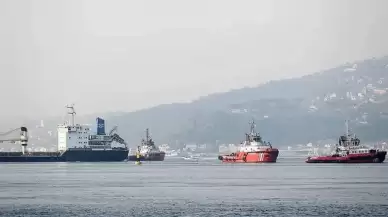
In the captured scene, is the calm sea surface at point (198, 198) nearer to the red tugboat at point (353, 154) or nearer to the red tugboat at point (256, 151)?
the red tugboat at point (353, 154)

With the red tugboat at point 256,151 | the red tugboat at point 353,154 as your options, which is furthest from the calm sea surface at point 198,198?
the red tugboat at point 256,151

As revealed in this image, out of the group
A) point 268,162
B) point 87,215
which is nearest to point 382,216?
point 87,215

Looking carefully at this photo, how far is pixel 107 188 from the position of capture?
96.6m

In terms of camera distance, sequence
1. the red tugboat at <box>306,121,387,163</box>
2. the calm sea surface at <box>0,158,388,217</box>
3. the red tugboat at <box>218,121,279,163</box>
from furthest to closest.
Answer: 1. the red tugboat at <box>218,121,279,163</box>
2. the red tugboat at <box>306,121,387,163</box>
3. the calm sea surface at <box>0,158,388,217</box>

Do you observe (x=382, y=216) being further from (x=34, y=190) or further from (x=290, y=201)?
(x=34, y=190)

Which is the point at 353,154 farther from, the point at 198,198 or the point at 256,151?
the point at 198,198

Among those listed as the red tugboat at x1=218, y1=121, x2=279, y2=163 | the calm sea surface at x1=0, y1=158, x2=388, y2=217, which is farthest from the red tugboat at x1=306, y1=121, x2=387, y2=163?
A: the calm sea surface at x1=0, y1=158, x2=388, y2=217

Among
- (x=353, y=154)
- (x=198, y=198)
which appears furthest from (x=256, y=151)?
(x=198, y=198)

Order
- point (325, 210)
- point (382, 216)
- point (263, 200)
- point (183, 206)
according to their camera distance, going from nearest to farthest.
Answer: point (382, 216)
point (325, 210)
point (183, 206)
point (263, 200)

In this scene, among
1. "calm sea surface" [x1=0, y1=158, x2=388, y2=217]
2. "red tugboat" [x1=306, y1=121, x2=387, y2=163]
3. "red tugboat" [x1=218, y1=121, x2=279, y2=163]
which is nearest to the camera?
"calm sea surface" [x1=0, y1=158, x2=388, y2=217]

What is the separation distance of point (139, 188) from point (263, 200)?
76.0 feet

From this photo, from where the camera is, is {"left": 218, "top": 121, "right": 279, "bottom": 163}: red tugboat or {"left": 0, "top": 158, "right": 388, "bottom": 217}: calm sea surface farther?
{"left": 218, "top": 121, "right": 279, "bottom": 163}: red tugboat

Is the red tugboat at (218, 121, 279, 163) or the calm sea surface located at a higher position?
the red tugboat at (218, 121, 279, 163)

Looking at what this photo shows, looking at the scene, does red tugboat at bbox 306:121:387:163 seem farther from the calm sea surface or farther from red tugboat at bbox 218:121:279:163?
the calm sea surface
